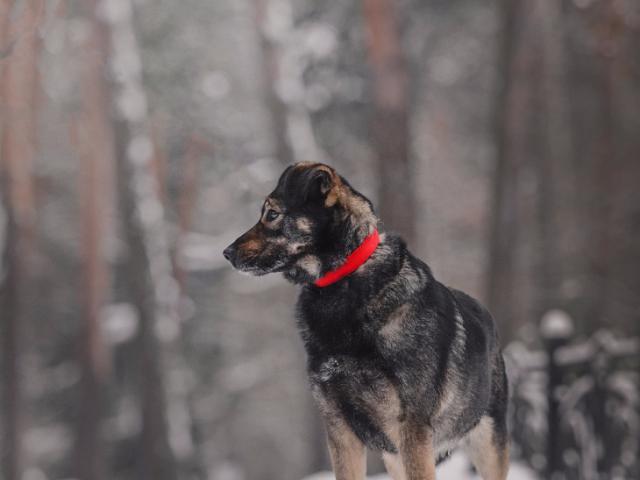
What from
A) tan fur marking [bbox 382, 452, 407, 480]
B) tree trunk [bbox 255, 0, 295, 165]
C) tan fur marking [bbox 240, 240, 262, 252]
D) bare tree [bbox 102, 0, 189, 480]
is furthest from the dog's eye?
bare tree [bbox 102, 0, 189, 480]

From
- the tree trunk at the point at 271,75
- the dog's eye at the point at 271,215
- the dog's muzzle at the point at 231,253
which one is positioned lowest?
the dog's muzzle at the point at 231,253

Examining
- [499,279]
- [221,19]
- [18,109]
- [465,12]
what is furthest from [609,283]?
[18,109]

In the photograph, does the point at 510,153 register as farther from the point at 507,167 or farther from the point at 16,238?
the point at 16,238

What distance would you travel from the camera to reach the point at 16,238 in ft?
38.6

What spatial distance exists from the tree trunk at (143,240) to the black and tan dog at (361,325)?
988 cm

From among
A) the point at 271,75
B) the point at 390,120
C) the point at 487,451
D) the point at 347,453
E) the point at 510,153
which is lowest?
the point at 487,451

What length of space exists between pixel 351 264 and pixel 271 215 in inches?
14.0

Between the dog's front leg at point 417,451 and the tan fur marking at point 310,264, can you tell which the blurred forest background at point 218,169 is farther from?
the dog's front leg at point 417,451

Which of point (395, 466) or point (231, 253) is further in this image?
point (395, 466)

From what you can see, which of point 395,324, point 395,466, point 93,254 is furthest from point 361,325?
point 93,254

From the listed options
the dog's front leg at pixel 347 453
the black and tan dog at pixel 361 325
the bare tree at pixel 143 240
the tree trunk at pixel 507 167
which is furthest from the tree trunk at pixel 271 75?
the dog's front leg at pixel 347 453

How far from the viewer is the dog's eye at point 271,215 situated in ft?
9.81

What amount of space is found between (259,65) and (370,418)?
1166 cm

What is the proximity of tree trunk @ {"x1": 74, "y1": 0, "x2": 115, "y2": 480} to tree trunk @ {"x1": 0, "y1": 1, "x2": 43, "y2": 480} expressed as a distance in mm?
1069
